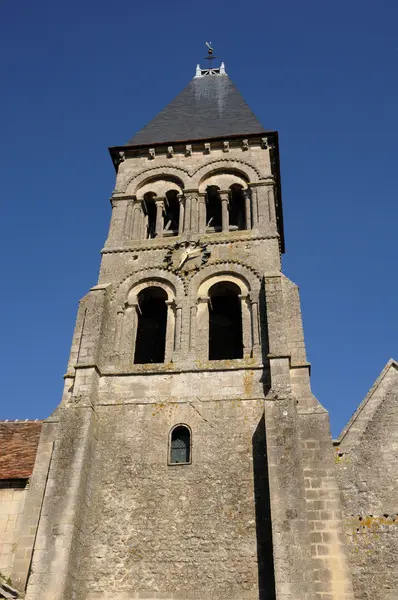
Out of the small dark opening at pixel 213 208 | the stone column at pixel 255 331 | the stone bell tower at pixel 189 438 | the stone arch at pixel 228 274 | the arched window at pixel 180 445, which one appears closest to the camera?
the stone bell tower at pixel 189 438

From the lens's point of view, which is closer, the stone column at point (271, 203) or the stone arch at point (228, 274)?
the stone arch at point (228, 274)

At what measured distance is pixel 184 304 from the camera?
13961mm

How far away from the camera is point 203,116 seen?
20359mm

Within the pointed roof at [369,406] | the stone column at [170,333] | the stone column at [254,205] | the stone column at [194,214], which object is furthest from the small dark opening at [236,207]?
the pointed roof at [369,406]

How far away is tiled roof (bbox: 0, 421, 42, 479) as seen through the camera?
39.4 feet

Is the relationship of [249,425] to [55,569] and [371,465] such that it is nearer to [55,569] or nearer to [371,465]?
[371,465]

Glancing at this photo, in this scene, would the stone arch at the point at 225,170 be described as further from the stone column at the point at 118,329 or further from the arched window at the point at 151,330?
the stone column at the point at 118,329

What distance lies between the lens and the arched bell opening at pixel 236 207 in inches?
666

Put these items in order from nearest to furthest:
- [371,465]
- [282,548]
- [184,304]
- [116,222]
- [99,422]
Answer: [282,548] → [371,465] → [99,422] → [184,304] → [116,222]

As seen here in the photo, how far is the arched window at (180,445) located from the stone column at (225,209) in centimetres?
612

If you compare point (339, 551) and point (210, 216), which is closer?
point (339, 551)

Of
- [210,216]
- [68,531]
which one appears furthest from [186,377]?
[210,216]

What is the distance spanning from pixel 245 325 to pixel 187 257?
2628mm

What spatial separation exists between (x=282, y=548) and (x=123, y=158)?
12.5 metres
